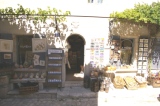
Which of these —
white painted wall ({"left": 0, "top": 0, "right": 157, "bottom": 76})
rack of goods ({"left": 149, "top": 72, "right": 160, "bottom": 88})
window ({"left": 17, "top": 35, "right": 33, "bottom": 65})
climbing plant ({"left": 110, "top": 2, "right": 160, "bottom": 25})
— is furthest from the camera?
rack of goods ({"left": 149, "top": 72, "right": 160, "bottom": 88})

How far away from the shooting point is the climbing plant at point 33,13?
22.4 feet

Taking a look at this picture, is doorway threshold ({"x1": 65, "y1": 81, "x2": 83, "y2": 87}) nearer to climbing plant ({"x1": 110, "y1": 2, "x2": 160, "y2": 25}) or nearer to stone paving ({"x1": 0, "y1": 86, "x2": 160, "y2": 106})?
stone paving ({"x1": 0, "y1": 86, "x2": 160, "y2": 106})

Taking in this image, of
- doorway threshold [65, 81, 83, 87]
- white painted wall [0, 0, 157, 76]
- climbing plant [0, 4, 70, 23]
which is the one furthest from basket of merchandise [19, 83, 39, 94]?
climbing plant [0, 4, 70, 23]

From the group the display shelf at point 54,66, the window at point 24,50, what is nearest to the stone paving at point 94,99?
the display shelf at point 54,66

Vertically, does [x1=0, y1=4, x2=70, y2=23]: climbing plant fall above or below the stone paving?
above

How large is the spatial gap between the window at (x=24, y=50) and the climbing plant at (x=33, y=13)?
3.73 ft

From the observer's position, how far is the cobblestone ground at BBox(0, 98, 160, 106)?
6.40m

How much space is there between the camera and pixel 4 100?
21.8 feet

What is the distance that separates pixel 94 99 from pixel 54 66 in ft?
8.41

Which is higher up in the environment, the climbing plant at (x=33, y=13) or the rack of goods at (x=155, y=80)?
the climbing plant at (x=33, y=13)

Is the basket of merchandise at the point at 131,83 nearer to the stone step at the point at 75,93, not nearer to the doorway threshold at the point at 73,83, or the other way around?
the stone step at the point at 75,93

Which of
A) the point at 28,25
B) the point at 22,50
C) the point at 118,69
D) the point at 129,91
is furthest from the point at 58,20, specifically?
the point at 129,91

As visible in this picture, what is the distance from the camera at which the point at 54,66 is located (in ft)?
24.8

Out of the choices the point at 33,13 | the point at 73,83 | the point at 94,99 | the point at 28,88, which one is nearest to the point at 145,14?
the point at 94,99
